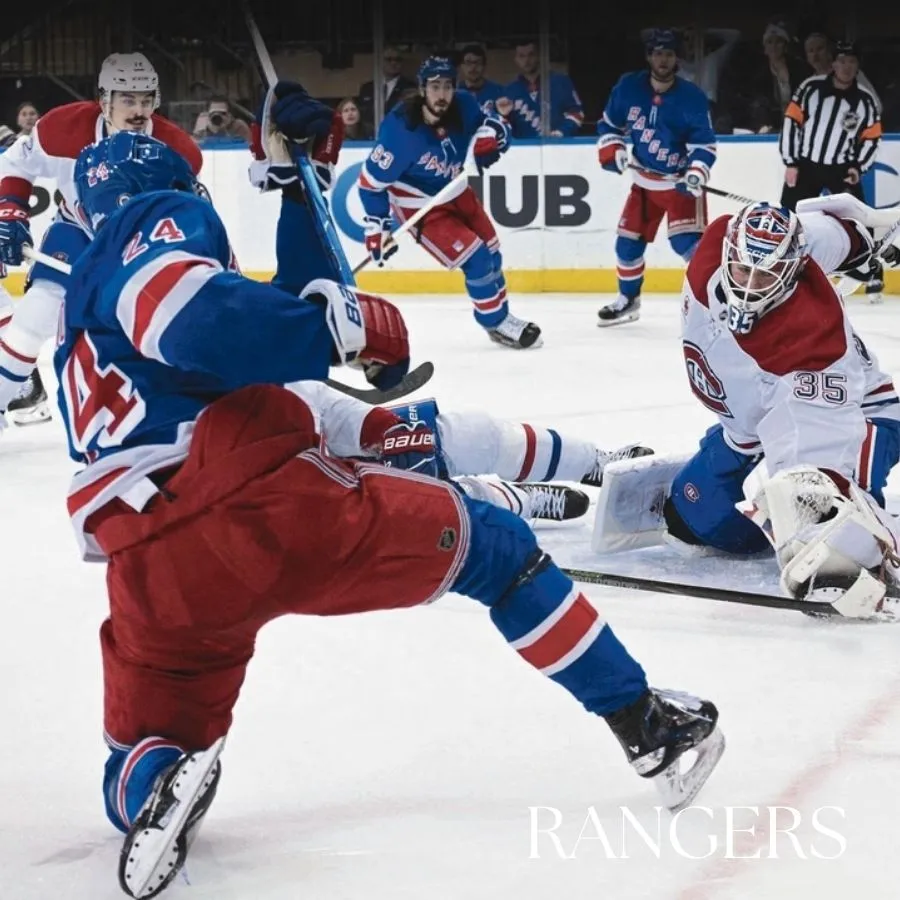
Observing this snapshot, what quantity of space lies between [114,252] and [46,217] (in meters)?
6.89

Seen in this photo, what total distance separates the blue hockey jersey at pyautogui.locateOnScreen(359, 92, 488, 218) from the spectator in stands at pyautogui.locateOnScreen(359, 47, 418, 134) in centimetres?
215

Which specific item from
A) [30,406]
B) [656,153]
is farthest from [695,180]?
[30,406]

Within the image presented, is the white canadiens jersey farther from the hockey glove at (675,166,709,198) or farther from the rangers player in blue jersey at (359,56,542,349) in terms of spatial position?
the hockey glove at (675,166,709,198)

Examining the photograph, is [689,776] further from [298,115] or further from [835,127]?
[835,127]

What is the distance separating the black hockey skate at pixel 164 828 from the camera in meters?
1.63

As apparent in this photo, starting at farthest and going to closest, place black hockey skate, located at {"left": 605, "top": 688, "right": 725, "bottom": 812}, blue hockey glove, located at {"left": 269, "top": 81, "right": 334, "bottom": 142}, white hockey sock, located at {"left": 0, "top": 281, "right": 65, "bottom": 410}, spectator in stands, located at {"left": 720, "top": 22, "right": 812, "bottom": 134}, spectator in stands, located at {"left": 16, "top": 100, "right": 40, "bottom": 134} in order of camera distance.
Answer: spectator in stands, located at {"left": 16, "top": 100, "right": 40, "bottom": 134} < spectator in stands, located at {"left": 720, "top": 22, "right": 812, "bottom": 134} < white hockey sock, located at {"left": 0, "top": 281, "right": 65, "bottom": 410} < blue hockey glove, located at {"left": 269, "top": 81, "right": 334, "bottom": 142} < black hockey skate, located at {"left": 605, "top": 688, "right": 725, "bottom": 812}

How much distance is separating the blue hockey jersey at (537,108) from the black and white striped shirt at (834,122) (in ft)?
4.22

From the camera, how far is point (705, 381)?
9.68ft

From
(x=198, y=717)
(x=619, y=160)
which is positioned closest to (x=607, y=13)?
(x=619, y=160)

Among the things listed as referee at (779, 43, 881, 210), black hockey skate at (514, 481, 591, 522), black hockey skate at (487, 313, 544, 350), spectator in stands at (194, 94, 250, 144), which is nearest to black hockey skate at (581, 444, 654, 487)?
black hockey skate at (514, 481, 591, 522)

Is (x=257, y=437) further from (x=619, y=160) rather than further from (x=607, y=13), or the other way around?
(x=607, y=13)

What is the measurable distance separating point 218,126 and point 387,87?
3.08 feet

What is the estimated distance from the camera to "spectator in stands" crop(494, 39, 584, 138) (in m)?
8.06

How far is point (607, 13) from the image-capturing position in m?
8.52
